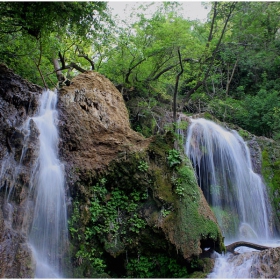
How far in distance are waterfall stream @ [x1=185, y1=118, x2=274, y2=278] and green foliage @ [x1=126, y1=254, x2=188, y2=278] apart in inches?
164

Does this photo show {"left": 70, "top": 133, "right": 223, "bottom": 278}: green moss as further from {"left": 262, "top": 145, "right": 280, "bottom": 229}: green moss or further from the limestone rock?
{"left": 262, "top": 145, "right": 280, "bottom": 229}: green moss

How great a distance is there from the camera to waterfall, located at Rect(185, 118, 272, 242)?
33.6ft

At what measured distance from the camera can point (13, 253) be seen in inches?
194

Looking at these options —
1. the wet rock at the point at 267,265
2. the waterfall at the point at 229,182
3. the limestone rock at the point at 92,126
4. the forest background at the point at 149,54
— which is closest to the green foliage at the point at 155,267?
the wet rock at the point at 267,265

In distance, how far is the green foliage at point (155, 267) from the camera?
6.16 m

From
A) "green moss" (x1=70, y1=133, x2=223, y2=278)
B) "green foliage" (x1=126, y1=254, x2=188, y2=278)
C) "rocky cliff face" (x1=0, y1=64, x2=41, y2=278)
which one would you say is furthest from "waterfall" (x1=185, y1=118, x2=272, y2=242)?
"rocky cliff face" (x1=0, y1=64, x2=41, y2=278)

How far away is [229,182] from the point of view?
36.2 ft

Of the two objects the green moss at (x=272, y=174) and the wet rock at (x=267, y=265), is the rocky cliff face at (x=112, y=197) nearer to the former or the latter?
the wet rock at (x=267, y=265)

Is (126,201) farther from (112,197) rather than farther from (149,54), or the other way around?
(149,54)

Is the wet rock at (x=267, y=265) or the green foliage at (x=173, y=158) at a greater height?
the green foliage at (x=173, y=158)

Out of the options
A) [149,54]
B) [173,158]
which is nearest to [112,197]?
[173,158]

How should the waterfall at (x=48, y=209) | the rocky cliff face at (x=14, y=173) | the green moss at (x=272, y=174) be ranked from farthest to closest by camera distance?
1. the green moss at (x=272, y=174)
2. the waterfall at (x=48, y=209)
3. the rocky cliff face at (x=14, y=173)

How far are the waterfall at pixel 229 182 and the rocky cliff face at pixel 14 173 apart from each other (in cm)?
661

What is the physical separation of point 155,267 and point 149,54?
8.82m
